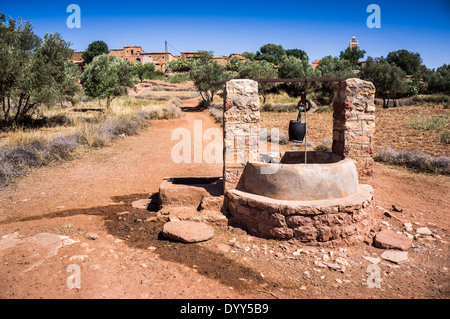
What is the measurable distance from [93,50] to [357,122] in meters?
50.7

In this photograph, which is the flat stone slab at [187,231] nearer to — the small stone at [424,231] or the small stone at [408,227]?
the small stone at [408,227]

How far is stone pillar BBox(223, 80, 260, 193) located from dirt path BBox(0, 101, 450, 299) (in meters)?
1.05

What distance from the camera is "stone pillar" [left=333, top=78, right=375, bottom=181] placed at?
539 cm

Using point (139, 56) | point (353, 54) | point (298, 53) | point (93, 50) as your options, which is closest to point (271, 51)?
point (298, 53)

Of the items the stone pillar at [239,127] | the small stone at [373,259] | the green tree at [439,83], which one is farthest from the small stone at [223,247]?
the green tree at [439,83]

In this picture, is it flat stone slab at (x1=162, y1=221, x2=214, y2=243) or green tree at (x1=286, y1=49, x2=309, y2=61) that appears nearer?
flat stone slab at (x1=162, y1=221, x2=214, y2=243)

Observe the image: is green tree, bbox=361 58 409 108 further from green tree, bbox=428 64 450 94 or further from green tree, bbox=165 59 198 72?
green tree, bbox=165 59 198 72

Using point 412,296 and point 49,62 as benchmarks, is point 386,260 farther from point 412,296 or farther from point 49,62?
point 49,62

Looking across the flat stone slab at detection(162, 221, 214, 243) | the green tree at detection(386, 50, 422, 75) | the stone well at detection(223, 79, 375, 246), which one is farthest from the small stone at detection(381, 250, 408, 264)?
the green tree at detection(386, 50, 422, 75)

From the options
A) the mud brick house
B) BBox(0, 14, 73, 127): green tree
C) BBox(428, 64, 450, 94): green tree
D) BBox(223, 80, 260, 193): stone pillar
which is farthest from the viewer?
the mud brick house

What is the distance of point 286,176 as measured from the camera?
4547mm

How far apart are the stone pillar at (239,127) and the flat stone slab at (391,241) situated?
93.4 inches

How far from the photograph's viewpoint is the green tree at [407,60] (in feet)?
144

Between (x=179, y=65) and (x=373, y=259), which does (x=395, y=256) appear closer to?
(x=373, y=259)
